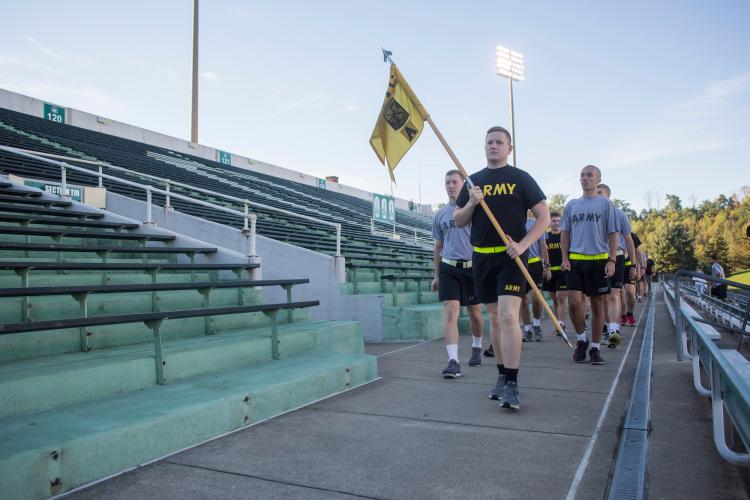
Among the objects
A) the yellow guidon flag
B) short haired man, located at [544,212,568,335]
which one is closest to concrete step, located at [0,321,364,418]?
the yellow guidon flag

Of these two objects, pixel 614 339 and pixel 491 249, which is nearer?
pixel 491 249

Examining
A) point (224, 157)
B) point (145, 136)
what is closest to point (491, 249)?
point (145, 136)

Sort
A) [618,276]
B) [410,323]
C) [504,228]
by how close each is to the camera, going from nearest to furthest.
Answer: [504,228] < [618,276] < [410,323]

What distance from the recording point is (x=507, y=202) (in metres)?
4.22

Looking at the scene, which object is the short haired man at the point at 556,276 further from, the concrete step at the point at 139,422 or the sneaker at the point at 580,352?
the concrete step at the point at 139,422

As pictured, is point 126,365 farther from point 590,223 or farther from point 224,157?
point 224,157

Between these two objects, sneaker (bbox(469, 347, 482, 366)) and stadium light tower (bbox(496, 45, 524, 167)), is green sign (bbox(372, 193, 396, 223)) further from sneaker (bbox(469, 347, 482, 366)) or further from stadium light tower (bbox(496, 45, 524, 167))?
stadium light tower (bbox(496, 45, 524, 167))

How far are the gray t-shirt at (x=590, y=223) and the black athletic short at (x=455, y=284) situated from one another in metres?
1.43

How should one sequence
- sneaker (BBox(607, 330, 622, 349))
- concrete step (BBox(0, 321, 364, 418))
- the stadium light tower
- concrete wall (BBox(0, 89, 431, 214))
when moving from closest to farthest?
concrete step (BBox(0, 321, 364, 418)) → sneaker (BBox(607, 330, 622, 349)) → concrete wall (BBox(0, 89, 431, 214)) → the stadium light tower

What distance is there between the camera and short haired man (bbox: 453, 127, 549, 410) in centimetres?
402

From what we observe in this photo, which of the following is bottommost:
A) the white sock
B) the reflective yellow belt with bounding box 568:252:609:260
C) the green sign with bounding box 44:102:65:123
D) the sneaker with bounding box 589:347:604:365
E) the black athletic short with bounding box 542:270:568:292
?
the sneaker with bounding box 589:347:604:365

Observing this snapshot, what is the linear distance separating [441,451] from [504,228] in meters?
1.79

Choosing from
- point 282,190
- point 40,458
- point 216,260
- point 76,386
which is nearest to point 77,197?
point 216,260

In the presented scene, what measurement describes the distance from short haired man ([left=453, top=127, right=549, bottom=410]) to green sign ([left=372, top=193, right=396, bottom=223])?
38.7ft
